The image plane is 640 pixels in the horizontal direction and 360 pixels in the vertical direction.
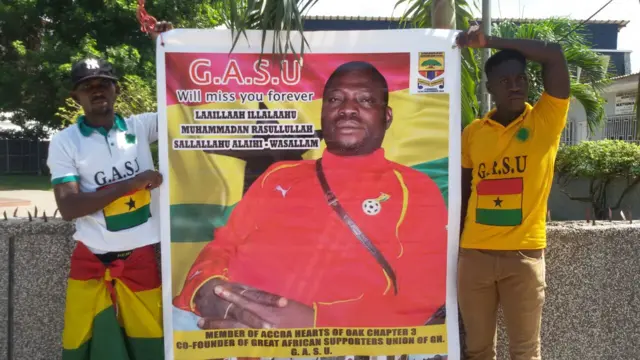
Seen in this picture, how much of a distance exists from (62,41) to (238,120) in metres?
15.8

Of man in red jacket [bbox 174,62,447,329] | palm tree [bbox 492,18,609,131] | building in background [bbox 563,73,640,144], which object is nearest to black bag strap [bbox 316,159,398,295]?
man in red jacket [bbox 174,62,447,329]

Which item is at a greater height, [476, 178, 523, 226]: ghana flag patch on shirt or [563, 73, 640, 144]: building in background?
[563, 73, 640, 144]: building in background

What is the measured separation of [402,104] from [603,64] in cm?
836

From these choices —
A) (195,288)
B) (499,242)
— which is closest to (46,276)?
(195,288)

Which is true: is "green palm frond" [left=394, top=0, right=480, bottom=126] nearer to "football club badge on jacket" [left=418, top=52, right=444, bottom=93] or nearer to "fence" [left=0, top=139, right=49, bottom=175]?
"football club badge on jacket" [left=418, top=52, right=444, bottom=93]

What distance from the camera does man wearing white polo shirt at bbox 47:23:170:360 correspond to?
249 cm

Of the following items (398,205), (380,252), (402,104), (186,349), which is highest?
(402,104)

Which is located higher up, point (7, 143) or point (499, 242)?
point (7, 143)

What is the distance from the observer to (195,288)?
2789mm

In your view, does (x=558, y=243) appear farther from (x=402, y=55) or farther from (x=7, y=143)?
(x=7, y=143)

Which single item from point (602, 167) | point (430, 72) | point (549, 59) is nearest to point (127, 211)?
point (430, 72)

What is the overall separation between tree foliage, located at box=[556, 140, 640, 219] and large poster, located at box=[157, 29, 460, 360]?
604 centimetres

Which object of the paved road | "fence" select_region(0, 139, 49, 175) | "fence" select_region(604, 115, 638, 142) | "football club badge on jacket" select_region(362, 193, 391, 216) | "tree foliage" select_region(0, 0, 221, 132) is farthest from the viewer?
"fence" select_region(0, 139, 49, 175)

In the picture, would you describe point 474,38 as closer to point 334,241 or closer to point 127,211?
point 334,241
